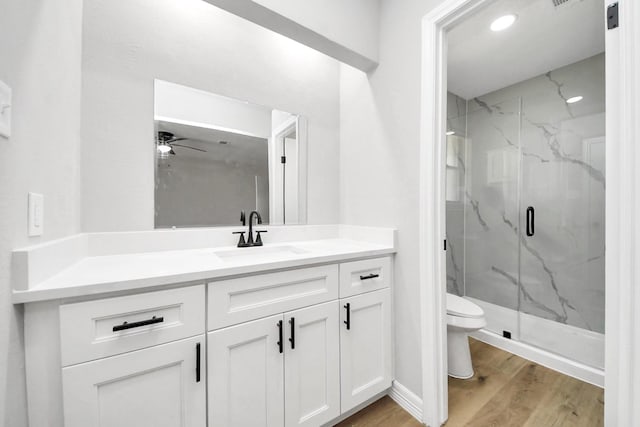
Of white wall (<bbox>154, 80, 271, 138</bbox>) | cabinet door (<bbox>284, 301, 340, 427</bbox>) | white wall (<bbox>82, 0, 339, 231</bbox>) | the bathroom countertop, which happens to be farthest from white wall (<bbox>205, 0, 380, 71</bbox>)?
cabinet door (<bbox>284, 301, 340, 427</bbox>)

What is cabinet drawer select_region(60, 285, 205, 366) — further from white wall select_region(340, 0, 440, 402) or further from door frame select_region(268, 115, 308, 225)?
white wall select_region(340, 0, 440, 402)

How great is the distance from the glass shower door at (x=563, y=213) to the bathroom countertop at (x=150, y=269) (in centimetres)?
186

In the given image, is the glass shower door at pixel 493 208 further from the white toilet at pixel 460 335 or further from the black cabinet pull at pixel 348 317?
the black cabinet pull at pixel 348 317

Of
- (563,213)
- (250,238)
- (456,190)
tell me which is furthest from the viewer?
(456,190)

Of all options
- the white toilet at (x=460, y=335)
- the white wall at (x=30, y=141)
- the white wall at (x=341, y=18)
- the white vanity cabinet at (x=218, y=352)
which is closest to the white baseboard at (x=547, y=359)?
the white toilet at (x=460, y=335)

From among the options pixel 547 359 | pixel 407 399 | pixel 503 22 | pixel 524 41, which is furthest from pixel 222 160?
pixel 547 359

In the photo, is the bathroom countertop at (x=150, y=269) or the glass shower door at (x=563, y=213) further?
the glass shower door at (x=563, y=213)

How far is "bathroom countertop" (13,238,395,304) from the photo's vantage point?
718 millimetres

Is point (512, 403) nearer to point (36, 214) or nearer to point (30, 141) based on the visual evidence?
point (36, 214)

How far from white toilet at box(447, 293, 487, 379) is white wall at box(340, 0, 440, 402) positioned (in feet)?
1.54

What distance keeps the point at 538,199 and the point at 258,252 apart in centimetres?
257

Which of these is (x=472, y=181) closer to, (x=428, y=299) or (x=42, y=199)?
(x=428, y=299)

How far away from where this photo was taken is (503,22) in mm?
1733

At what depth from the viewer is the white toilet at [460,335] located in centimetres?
169
